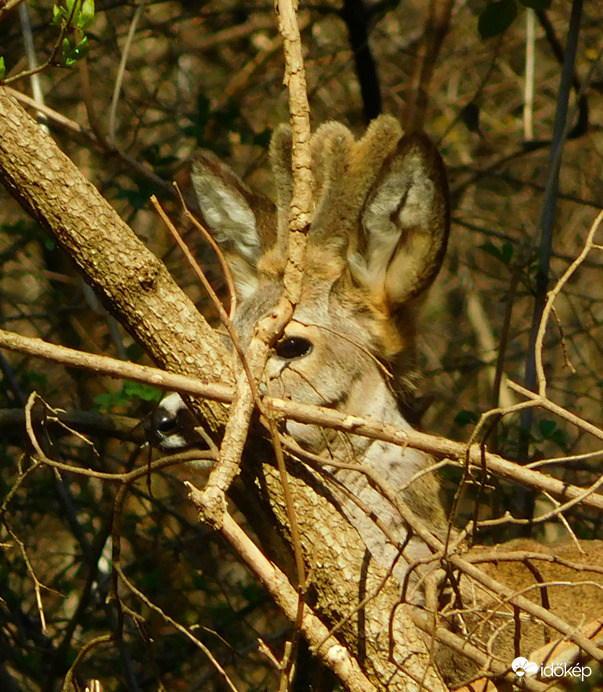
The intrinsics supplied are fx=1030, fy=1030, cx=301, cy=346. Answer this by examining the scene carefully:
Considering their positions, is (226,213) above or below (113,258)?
above

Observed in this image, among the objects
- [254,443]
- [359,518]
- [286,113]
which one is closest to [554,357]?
[286,113]

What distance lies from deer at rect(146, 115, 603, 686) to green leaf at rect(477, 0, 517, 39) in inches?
23.8

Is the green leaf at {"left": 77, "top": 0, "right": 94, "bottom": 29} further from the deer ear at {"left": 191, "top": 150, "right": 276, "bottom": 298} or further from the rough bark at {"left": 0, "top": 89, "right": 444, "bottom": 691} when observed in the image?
the deer ear at {"left": 191, "top": 150, "right": 276, "bottom": 298}

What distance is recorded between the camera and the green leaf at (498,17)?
12.9ft

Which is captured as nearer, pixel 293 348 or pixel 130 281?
pixel 130 281

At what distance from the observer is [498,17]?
12.9ft

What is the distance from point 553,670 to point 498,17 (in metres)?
2.58

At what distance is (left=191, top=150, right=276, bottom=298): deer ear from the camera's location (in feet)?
13.4

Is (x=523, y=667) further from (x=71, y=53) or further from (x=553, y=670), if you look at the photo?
(x=71, y=53)

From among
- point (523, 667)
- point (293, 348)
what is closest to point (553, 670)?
point (523, 667)

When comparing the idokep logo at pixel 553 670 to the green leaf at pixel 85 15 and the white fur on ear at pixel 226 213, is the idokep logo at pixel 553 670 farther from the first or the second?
the white fur on ear at pixel 226 213

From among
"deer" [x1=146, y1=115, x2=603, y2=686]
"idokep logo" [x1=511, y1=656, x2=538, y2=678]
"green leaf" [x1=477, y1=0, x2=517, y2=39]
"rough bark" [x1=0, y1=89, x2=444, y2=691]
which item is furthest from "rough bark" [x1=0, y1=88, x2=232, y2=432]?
"green leaf" [x1=477, y1=0, x2=517, y2=39]

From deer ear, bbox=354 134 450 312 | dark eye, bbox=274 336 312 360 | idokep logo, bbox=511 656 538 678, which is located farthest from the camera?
dark eye, bbox=274 336 312 360

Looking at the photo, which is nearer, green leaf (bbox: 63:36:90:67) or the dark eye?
green leaf (bbox: 63:36:90:67)
